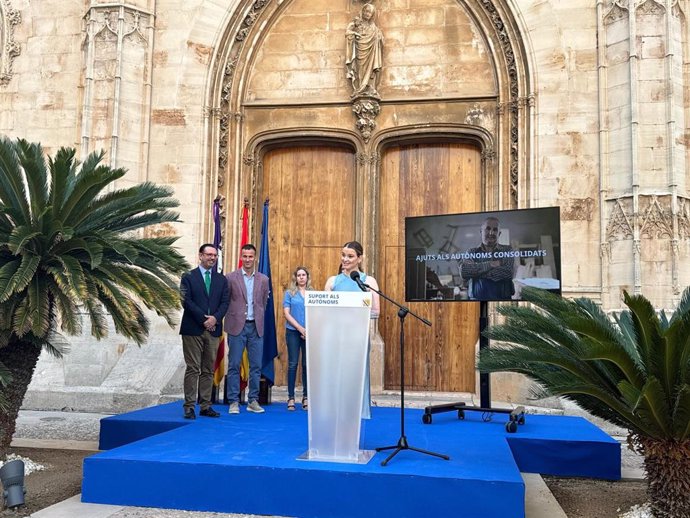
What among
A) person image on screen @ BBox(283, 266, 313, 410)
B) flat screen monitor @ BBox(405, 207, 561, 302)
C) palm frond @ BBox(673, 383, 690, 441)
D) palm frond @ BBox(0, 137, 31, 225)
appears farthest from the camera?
person image on screen @ BBox(283, 266, 313, 410)

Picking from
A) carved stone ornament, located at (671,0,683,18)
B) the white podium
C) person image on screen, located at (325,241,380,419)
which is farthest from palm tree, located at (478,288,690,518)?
carved stone ornament, located at (671,0,683,18)

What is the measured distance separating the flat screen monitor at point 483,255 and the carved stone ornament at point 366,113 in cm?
454

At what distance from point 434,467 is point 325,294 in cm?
153

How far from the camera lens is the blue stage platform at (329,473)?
488 centimetres

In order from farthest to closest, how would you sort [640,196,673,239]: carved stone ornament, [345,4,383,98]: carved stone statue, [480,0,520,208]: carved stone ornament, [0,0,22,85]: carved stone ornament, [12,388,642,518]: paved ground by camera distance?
[0,0,22,85]: carved stone ornament → [345,4,383,98]: carved stone statue → [480,0,520,208]: carved stone ornament → [640,196,673,239]: carved stone ornament → [12,388,642,518]: paved ground

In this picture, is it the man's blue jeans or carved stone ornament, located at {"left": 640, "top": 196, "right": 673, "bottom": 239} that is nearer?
the man's blue jeans

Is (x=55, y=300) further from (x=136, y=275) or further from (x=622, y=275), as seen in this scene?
(x=622, y=275)

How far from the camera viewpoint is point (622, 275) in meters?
10.7

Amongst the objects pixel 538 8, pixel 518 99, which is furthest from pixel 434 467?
pixel 538 8

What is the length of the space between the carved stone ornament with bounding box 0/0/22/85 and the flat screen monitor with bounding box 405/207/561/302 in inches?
358

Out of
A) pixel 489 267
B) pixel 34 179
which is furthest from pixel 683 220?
pixel 34 179

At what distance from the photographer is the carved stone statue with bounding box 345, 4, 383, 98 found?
12.6 m

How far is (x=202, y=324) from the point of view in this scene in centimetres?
775

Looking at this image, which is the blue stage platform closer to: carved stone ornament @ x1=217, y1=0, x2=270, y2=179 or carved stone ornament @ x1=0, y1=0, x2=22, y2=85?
carved stone ornament @ x1=217, y1=0, x2=270, y2=179
